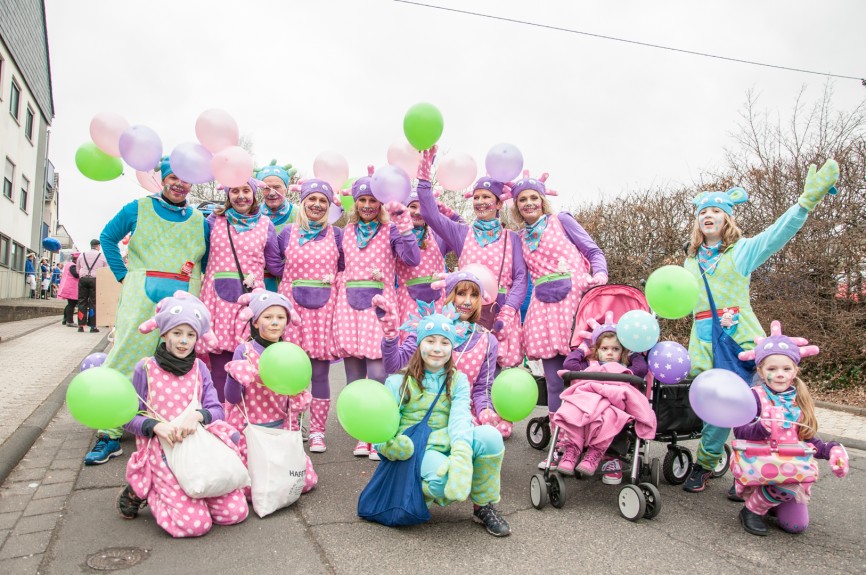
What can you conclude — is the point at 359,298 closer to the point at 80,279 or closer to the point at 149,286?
the point at 149,286

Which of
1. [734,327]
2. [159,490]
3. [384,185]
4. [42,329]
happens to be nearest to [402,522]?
[159,490]

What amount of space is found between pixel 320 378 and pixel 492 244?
171 cm

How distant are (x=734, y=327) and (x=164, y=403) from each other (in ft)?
11.4

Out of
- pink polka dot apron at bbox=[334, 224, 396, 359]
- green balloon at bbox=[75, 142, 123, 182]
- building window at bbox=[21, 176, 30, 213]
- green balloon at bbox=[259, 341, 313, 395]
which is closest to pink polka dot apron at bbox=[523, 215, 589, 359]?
pink polka dot apron at bbox=[334, 224, 396, 359]

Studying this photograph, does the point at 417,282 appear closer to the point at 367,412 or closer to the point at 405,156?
the point at 405,156

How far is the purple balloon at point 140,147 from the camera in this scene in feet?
13.4

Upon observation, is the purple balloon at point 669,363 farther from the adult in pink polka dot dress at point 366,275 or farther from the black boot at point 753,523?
the adult in pink polka dot dress at point 366,275

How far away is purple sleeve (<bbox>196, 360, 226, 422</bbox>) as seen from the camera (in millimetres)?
3381

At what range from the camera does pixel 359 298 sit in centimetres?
455

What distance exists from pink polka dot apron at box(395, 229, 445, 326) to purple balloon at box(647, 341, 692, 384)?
1836 mm

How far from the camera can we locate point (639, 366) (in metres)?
3.90

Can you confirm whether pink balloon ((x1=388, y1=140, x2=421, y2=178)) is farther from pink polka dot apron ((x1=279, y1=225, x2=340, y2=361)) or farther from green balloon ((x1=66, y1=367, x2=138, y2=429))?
green balloon ((x1=66, y1=367, x2=138, y2=429))

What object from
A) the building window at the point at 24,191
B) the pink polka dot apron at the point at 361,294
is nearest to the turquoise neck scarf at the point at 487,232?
the pink polka dot apron at the point at 361,294

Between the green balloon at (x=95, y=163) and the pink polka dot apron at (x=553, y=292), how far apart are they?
10.3 ft
